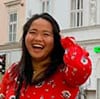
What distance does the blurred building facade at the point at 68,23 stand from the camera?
17656mm

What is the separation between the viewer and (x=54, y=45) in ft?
8.85

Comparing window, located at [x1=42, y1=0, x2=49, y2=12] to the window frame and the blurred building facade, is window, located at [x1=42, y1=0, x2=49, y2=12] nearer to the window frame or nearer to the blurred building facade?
the blurred building facade

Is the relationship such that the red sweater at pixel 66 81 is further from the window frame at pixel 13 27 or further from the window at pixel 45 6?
the window frame at pixel 13 27

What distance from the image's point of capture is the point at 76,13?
63.3 feet

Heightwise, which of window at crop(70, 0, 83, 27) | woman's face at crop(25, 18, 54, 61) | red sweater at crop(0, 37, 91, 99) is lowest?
red sweater at crop(0, 37, 91, 99)

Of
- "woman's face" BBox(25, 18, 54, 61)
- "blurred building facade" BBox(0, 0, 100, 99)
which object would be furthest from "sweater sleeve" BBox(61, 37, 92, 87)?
"blurred building facade" BBox(0, 0, 100, 99)

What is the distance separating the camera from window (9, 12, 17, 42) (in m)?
22.9

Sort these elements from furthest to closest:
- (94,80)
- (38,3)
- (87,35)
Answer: (38,3) < (87,35) < (94,80)

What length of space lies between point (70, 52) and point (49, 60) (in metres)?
0.16

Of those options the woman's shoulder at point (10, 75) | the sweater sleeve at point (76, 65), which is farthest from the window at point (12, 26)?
the sweater sleeve at point (76, 65)

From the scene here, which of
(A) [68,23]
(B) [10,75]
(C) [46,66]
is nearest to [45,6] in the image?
(A) [68,23]

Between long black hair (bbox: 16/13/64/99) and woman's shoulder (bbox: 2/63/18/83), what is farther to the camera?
woman's shoulder (bbox: 2/63/18/83)

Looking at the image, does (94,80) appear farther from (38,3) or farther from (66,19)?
(38,3)

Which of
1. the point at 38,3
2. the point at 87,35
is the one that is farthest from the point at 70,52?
the point at 38,3
